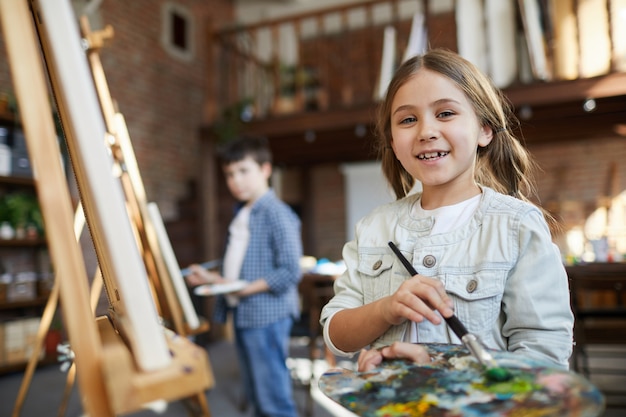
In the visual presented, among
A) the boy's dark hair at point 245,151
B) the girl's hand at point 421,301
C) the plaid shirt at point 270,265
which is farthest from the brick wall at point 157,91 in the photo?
the girl's hand at point 421,301

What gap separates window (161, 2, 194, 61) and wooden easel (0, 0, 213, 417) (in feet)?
18.9

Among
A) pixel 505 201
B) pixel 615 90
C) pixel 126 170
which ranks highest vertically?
pixel 615 90

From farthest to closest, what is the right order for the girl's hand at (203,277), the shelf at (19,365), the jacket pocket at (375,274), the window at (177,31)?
the window at (177,31) < the shelf at (19,365) < the girl's hand at (203,277) < the jacket pocket at (375,274)

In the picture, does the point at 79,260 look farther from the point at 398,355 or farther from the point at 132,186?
the point at 132,186

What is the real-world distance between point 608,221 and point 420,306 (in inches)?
216

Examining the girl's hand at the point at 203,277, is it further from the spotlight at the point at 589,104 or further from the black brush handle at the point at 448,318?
the spotlight at the point at 589,104

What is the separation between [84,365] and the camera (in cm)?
51

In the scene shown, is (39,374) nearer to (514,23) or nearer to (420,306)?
(420,306)

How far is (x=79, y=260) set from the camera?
1.75ft

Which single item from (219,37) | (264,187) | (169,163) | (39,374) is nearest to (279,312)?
(264,187)

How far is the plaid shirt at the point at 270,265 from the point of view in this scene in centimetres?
197

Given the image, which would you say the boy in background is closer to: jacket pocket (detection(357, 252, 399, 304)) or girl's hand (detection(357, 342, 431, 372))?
jacket pocket (detection(357, 252, 399, 304))

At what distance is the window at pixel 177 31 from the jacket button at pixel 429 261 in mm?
5701

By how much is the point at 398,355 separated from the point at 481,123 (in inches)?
17.8
